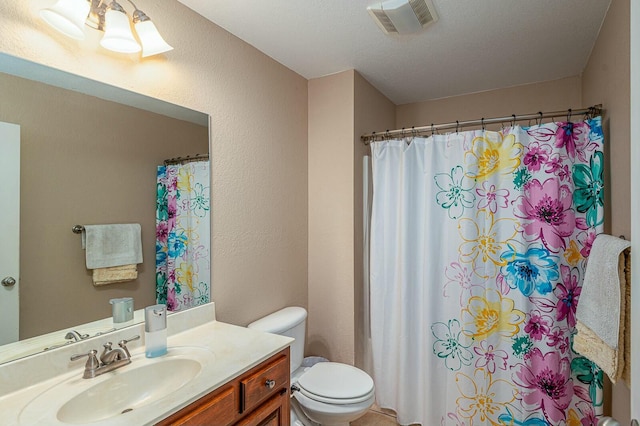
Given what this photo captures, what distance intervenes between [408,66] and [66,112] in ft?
6.53

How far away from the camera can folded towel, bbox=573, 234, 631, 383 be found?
1157 mm

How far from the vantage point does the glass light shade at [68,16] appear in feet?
3.53

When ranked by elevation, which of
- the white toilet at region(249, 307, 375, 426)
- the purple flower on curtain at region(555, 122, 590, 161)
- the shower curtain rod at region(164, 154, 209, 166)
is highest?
the purple flower on curtain at region(555, 122, 590, 161)

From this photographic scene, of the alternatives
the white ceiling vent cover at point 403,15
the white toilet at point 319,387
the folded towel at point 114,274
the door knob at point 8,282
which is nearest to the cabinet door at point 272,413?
the white toilet at point 319,387

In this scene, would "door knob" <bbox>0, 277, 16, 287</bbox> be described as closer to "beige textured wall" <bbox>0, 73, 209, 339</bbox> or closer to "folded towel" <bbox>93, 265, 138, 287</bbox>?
"beige textured wall" <bbox>0, 73, 209, 339</bbox>

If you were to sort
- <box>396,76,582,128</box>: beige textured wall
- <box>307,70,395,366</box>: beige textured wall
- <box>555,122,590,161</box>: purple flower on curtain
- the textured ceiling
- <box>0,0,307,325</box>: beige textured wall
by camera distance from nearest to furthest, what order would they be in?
<box>0,0,307,325</box>: beige textured wall
the textured ceiling
<box>555,122,590,161</box>: purple flower on curtain
<box>307,70,395,366</box>: beige textured wall
<box>396,76,582,128</box>: beige textured wall

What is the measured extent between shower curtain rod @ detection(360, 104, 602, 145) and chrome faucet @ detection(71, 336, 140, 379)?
6.18 ft

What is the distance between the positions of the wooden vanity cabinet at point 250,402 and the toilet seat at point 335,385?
0.38m

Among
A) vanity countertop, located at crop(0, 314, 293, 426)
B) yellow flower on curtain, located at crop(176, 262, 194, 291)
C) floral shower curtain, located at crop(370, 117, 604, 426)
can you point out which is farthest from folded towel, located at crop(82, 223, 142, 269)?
floral shower curtain, located at crop(370, 117, 604, 426)

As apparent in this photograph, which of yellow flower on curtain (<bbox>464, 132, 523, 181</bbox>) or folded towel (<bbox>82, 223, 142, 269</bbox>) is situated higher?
yellow flower on curtain (<bbox>464, 132, 523, 181</bbox>)

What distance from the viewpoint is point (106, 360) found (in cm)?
115

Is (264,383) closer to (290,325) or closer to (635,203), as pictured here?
(290,325)

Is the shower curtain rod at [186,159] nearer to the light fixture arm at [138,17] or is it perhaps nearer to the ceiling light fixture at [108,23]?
the ceiling light fixture at [108,23]

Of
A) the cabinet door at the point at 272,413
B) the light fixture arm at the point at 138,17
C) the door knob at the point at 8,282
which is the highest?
the light fixture arm at the point at 138,17
